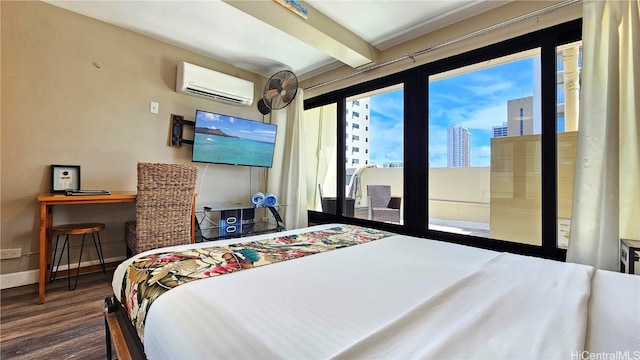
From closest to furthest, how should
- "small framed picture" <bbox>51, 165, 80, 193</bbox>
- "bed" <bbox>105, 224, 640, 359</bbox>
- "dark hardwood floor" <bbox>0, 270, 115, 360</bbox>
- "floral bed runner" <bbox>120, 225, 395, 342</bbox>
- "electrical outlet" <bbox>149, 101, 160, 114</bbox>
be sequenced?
"bed" <bbox>105, 224, 640, 359</bbox> → "floral bed runner" <bbox>120, 225, 395, 342</bbox> → "dark hardwood floor" <bbox>0, 270, 115, 360</bbox> → "small framed picture" <bbox>51, 165, 80, 193</bbox> → "electrical outlet" <bbox>149, 101, 160, 114</bbox>

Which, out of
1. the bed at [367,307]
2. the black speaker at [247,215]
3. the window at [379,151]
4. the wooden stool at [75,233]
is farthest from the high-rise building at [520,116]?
the wooden stool at [75,233]

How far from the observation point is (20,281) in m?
2.38

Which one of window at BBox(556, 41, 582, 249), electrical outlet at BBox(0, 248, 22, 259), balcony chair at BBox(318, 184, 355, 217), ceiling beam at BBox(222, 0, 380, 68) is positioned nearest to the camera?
window at BBox(556, 41, 582, 249)

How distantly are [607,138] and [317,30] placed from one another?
228cm

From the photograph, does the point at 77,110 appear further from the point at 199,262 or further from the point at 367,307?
the point at 367,307

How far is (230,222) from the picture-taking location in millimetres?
3188

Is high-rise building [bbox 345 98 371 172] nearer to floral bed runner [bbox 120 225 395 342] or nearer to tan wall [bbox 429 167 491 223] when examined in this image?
tan wall [bbox 429 167 491 223]

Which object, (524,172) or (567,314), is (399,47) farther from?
(567,314)

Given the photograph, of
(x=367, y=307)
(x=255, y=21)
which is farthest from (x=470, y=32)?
(x=367, y=307)

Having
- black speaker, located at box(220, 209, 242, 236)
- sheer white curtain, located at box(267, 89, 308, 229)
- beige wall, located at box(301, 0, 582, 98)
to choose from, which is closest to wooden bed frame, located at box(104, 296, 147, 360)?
black speaker, located at box(220, 209, 242, 236)

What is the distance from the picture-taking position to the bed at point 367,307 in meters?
0.60

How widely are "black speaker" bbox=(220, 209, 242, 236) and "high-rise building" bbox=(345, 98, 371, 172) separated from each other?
62.0 inches

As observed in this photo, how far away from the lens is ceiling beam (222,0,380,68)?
7.12 feet

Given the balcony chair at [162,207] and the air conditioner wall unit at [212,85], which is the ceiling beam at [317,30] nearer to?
the air conditioner wall unit at [212,85]
